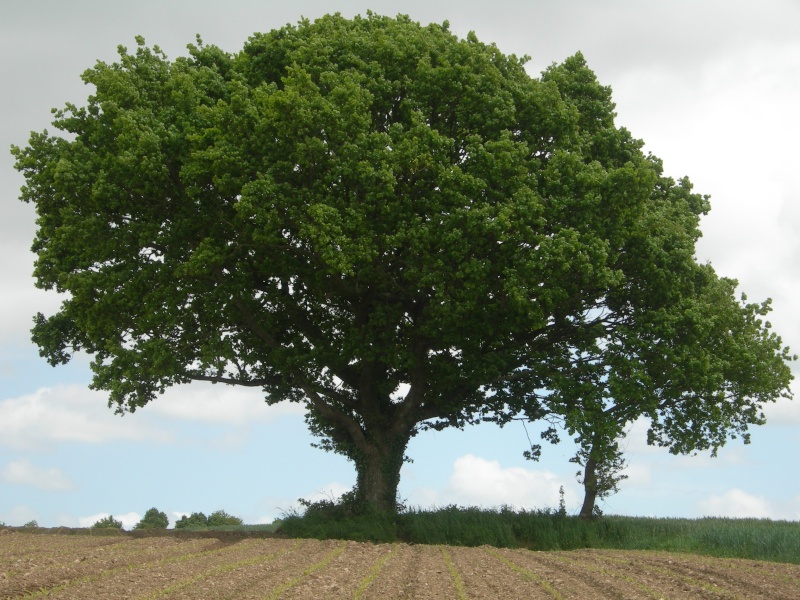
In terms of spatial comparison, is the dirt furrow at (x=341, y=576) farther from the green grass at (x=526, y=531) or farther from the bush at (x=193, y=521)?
the bush at (x=193, y=521)

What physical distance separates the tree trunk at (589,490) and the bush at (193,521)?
22843mm

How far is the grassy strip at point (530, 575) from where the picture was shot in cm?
1514

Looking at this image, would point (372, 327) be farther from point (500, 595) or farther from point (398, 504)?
point (500, 595)

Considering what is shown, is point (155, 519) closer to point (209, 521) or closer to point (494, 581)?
point (209, 521)

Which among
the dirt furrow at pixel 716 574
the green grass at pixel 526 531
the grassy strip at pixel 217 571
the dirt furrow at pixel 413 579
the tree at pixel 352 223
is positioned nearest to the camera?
the grassy strip at pixel 217 571

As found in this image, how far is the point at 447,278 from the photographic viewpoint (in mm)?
25000

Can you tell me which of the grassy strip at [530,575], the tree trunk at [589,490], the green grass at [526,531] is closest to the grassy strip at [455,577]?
the grassy strip at [530,575]

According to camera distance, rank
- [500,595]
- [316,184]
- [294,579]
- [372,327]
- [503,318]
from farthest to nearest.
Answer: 1. [372,327]
2. [503,318]
3. [316,184]
4. [294,579]
5. [500,595]

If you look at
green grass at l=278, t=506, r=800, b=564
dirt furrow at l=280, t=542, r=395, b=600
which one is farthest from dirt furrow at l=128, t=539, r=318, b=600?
green grass at l=278, t=506, r=800, b=564

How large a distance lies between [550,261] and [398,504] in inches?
426

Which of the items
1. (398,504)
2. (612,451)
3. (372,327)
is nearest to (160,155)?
(372,327)

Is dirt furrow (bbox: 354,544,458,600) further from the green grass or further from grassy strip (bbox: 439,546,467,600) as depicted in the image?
the green grass

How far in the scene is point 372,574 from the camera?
16.9m

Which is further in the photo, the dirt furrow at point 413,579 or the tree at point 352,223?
the tree at point 352,223
